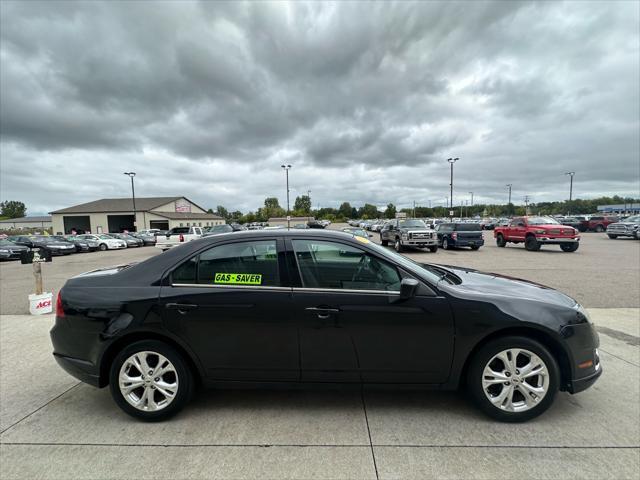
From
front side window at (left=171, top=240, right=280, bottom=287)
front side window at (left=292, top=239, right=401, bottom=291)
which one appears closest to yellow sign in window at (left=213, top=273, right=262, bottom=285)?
front side window at (left=171, top=240, right=280, bottom=287)

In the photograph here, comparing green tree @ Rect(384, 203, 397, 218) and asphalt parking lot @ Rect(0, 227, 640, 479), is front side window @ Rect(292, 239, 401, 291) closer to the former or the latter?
asphalt parking lot @ Rect(0, 227, 640, 479)

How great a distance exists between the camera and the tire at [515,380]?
8.61 ft

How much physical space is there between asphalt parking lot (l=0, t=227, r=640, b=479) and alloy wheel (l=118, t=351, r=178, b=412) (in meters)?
0.18

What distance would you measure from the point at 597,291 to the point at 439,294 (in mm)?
6929

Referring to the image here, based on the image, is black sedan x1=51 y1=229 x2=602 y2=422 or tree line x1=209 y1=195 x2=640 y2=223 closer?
black sedan x1=51 y1=229 x2=602 y2=422

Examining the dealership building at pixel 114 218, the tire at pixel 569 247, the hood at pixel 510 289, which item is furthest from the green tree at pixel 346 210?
the hood at pixel 510 289

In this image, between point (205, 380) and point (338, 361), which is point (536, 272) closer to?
point (338, 361)

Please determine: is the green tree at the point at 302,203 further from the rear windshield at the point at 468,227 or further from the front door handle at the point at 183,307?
the front door handle at the point at 183,307

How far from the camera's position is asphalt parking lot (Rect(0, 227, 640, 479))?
2.19 metres

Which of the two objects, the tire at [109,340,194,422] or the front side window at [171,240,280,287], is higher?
the front side window at [171,240,280,287]

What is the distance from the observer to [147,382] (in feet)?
8.89

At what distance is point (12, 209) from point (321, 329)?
173 m

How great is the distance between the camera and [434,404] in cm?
292

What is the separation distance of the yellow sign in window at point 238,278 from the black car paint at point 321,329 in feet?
0.23
